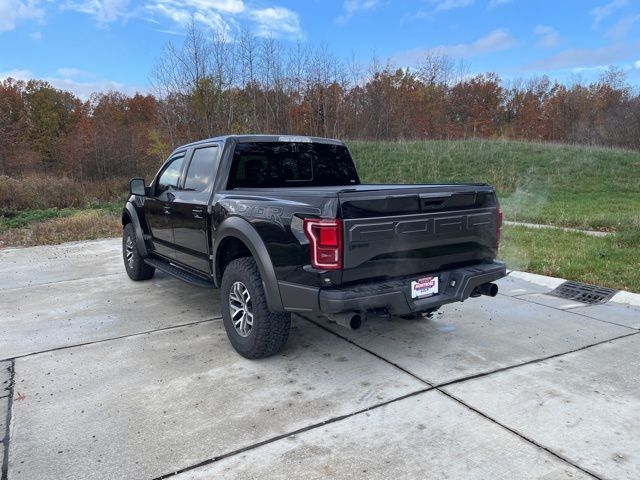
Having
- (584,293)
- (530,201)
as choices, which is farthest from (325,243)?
(530,201)

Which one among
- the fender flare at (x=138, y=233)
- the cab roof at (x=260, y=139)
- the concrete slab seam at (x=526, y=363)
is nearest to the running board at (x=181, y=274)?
the fender flare at (x=138, y=233)

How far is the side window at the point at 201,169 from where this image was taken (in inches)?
183

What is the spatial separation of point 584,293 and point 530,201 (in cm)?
1017

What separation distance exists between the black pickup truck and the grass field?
10.6ft

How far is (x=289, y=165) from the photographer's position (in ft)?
16.1

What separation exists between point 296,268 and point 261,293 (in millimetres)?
517

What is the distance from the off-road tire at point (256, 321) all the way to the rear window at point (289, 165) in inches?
37.6

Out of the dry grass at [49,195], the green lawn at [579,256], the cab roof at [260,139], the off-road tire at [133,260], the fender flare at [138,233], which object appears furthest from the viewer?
the dry grass at [49,195]

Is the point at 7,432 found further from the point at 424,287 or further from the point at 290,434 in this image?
the point at 424,287

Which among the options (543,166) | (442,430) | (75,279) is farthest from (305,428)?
(543,166)

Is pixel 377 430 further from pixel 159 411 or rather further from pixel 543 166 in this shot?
pixel 543 166

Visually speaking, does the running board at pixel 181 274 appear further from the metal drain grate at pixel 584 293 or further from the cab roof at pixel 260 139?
the metal drain grate at pixel 584 293

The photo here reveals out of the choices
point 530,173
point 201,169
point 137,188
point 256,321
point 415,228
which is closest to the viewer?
point 415,228

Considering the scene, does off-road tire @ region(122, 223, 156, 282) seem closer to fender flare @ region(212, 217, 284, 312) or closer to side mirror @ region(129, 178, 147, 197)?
side mirror @ region(129, 178, 147, 197)
